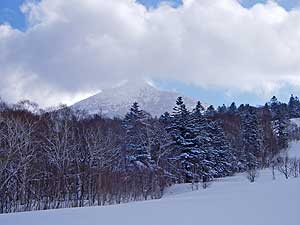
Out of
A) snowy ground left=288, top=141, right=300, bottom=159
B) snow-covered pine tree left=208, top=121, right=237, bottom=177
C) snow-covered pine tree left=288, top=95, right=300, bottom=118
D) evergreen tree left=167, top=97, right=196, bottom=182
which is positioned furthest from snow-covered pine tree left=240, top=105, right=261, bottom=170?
snow-covered pine tree left=288, top=95, right=300, bottom=118

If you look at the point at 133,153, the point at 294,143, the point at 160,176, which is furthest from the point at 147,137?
the point at 294,143

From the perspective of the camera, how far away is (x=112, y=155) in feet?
116

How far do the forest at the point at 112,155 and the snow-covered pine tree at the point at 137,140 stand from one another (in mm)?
92

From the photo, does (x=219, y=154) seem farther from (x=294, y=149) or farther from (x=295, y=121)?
(x=295, y=121)

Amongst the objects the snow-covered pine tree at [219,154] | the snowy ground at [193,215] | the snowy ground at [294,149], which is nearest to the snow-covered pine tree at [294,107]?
the snowy ground at [294,149]

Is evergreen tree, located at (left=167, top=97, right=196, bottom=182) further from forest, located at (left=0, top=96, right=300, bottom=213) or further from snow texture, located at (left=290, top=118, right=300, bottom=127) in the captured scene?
snow texture, located at (left=290, top=118, right=300, bottom=127)

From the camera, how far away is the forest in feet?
76.0

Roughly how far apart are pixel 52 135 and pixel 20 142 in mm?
6172

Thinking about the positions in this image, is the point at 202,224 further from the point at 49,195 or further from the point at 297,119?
the point at 297,119

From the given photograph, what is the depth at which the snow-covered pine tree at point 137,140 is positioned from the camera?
3616 centimetres

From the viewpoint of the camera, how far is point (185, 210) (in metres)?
12.6

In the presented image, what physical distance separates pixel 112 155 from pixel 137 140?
12.7 ft

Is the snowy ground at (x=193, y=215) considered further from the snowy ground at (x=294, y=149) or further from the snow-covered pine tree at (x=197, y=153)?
the snowy ground at (x=294, y=149)

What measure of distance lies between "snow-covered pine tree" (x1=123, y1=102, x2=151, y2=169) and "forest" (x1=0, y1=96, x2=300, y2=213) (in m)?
0.09
